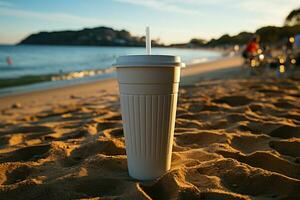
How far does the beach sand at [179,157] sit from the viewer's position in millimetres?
1943

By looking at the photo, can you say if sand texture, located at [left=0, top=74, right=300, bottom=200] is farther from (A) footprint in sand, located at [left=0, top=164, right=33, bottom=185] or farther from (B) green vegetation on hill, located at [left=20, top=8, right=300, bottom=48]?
(B) green vegetation on hill, located at [left=20, top=8, right=300, bottom=48]

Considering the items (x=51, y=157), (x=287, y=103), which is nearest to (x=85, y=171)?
(x=51, y=157)

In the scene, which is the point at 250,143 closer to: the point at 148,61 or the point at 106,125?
the point at 148,61

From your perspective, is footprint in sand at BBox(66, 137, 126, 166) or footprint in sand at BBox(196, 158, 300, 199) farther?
footprint in sand at BBox(66, 137, 126, 166)

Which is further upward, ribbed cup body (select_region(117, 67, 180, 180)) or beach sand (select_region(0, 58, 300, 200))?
ribbed cup body (select_region(117, 67, 180, 180))

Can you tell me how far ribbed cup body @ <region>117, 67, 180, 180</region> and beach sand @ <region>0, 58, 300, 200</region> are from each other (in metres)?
0.12

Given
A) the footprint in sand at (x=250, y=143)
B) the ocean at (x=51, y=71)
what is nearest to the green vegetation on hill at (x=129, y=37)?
the ocean at (x=51, y=71)

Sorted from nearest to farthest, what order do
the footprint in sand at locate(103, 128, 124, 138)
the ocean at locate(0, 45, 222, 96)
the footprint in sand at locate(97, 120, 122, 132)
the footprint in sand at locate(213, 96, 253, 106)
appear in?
the footprint in sand at locate(103, 128, 124, 138) < the footprint in sand at locate(97, 120, 122, 132) < the footprint in sand at locate(213, 96, 253, 106) < the ocean at locate(0, 45, 222, 96)

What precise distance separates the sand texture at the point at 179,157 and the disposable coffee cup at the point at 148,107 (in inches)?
5.6

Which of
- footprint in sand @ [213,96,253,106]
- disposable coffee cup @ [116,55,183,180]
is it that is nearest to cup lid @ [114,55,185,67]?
disposable coffee cup @ [116,55,183,180]

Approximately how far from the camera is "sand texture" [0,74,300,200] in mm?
1942

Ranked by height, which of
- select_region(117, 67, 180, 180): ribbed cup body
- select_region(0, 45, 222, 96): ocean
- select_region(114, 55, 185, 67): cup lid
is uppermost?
select_region(114, 55, 185, 67): cup lid

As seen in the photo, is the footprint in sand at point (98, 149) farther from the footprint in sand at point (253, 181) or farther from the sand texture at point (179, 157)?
the footprint in sand at point (253, 181)

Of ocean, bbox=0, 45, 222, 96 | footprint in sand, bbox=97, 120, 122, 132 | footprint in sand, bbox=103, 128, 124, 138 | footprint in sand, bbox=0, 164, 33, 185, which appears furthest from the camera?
ocean, bbox=0, 45, 222, 96
